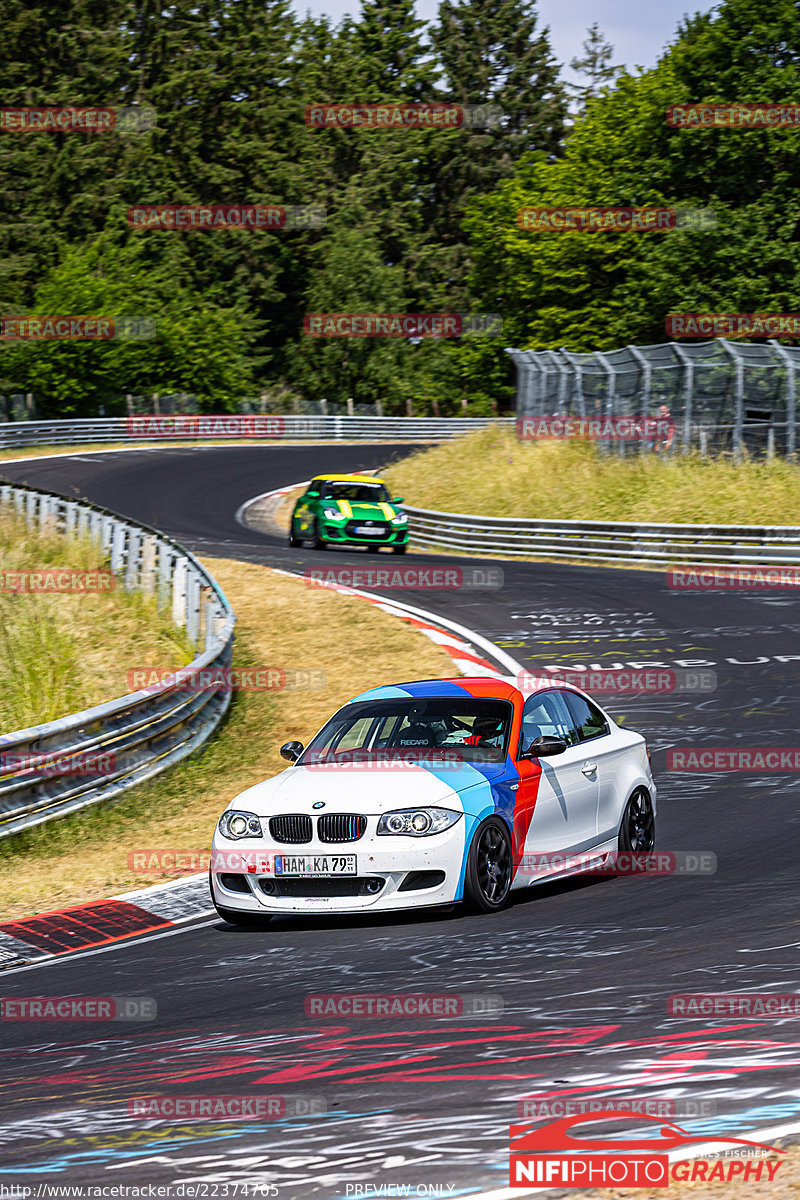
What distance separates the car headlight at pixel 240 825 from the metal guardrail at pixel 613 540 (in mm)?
18412

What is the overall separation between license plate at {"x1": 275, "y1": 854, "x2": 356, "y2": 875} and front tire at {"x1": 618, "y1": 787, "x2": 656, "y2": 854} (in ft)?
7.40

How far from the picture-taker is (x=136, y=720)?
1291 cm

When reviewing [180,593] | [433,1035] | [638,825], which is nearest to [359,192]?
[180,593]

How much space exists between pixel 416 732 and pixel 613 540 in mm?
19729

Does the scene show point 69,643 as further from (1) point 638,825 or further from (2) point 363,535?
(2) point 363,535

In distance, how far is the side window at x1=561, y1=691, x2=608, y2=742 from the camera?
9758 mm

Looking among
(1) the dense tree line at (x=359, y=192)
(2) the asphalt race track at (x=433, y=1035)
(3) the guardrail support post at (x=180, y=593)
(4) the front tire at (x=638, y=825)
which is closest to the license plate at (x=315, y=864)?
(2) the asphalt race track at (x=433, y=1035)

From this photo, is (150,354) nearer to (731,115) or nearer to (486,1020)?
(731,115)

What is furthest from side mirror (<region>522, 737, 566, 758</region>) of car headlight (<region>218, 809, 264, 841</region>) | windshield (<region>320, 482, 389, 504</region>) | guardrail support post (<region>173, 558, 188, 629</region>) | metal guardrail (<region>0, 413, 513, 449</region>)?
metal guardrail (<region>0, 413, 513, 449</region>)

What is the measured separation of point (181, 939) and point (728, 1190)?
4.94m

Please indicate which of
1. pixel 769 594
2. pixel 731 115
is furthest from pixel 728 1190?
pixel 731 115

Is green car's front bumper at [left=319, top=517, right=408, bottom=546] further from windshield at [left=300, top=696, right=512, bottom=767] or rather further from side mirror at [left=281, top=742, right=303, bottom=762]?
side mirror at [left=281, top=742, right=303, bottom=762]

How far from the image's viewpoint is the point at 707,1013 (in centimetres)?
602

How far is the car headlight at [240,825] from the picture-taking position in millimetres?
8375
